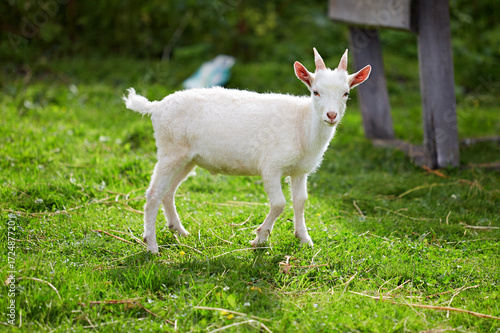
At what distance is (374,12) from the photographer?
7.77m

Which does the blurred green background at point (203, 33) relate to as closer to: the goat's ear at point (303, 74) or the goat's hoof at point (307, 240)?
the goat's ear at point (303, 74)

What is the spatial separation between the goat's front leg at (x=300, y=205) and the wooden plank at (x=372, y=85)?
14.4ft

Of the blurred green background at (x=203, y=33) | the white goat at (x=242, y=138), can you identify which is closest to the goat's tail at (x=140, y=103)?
the white goat at (x=242, y=138)

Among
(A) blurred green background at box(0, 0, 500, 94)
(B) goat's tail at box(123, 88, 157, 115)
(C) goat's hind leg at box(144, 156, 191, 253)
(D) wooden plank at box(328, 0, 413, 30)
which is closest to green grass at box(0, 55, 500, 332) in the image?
(C) goat's hind leg at box(144, 156, 191, 253)

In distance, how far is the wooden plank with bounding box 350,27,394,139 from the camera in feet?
29.1

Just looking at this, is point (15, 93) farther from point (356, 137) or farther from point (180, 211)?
point (356, 137)

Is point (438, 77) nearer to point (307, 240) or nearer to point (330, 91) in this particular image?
point (330, 91)

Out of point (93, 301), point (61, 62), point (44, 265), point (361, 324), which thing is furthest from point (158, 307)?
point (61, 62)

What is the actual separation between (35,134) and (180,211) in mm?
2891

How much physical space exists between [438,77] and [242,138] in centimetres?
371

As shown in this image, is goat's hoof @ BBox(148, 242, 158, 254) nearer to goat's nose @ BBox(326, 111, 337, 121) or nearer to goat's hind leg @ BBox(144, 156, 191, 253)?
goat's hind leg @ BBox(144, 156, 191, 253)

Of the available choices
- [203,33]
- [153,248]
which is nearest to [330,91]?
[153,248]

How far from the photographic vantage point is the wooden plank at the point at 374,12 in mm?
7085

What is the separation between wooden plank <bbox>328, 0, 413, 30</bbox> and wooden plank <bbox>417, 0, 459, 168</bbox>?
0.20 metres
